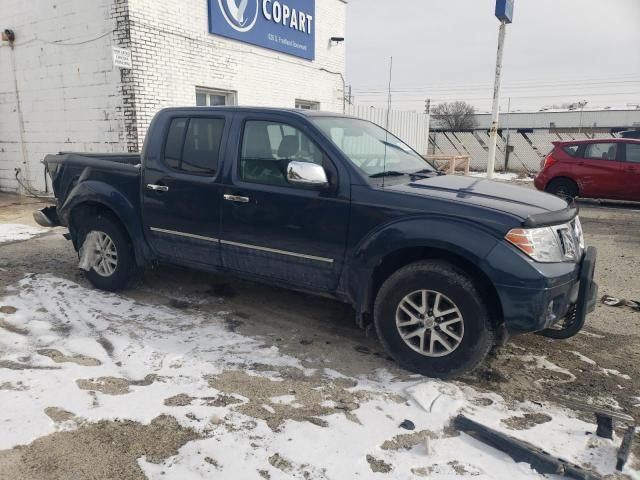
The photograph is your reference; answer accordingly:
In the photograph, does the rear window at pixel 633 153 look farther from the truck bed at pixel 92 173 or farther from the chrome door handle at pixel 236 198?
the truck bed at pixel 92 173

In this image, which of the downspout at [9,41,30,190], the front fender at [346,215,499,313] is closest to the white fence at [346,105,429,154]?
the downspout at [9,41,30,190]

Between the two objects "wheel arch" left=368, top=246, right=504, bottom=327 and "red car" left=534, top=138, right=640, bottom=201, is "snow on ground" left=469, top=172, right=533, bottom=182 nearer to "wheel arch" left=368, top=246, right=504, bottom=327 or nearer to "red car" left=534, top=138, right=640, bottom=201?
"red car" left=534, top=138, right=640, bottom=201

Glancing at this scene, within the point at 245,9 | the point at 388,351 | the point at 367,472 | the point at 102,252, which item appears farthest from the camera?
the point at 245,9

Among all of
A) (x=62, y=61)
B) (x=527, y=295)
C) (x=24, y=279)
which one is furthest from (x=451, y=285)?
(x=62, y=61)

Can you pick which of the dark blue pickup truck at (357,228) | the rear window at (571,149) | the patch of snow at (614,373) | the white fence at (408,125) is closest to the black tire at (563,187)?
the rear window at (571,149)

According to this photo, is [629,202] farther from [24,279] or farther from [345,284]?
[24,279]

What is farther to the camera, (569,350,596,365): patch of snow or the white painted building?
the white painted building

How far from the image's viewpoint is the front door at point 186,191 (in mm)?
4176

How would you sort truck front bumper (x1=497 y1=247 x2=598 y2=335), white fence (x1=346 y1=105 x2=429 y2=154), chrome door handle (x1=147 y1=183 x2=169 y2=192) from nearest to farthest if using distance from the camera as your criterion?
1. truck front bumper (x1=497 y1=247 x2=598 y2=335)
2. chrome door handle (x1=147 y1=183 x2=169 y2=192)
3. white fence (x1=346 y1=105 x2=429 y2=154)

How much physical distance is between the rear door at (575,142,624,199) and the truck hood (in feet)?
27.2

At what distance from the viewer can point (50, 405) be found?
2.96 meters

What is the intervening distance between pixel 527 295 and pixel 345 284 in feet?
4.13

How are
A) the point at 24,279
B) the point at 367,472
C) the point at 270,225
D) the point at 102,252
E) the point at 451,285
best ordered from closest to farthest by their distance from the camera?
the point at 367,472 < the point at 451,285 < the point at 270,225 < the point at 102,252 < the point at 24,279

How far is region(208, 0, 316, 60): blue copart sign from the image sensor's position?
11.0 metres
